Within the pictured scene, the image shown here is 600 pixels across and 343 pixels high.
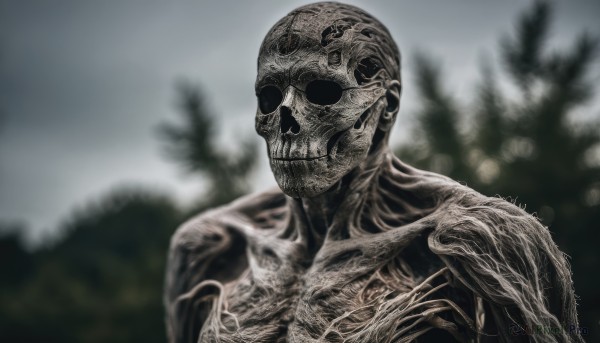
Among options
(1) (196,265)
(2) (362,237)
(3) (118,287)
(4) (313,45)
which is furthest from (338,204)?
(3) (118,287)

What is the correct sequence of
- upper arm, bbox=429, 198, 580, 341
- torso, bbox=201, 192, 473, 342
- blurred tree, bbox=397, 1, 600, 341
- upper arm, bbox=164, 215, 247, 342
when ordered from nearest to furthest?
1. upper arm, bbox=429, 198, 580, 341
2. torso, bbox=201, 192, 473, 342
3. upper arm, bbox=164, 215, 247, 342
4. blurred tree, bbox=397, 1, 600, 341

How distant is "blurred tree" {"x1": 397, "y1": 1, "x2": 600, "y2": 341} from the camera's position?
533 inches

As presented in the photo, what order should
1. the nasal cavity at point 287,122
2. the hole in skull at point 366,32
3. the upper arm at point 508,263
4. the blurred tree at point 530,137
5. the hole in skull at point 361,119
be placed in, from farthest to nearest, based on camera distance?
the blurred tree at point 530,137
the hole in skull at point 366,32
the hole in skull at point 361,119
the nasal cavity at point 287,122
the upper arm at point 508,263

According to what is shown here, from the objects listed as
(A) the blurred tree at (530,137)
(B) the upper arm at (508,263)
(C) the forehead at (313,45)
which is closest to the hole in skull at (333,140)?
(C) the forehead at (313,45)

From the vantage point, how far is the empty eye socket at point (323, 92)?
370 cm

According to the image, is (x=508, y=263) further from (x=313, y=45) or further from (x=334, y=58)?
(x=313, y=45)

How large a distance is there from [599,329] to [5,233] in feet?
66.6

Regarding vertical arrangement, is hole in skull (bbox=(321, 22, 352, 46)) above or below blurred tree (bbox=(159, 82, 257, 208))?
above

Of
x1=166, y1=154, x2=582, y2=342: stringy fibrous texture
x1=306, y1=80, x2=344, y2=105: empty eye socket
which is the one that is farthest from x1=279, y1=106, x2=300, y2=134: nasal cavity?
x1=166, y1=154, x2=582, y2=342: stringy fibrous texture

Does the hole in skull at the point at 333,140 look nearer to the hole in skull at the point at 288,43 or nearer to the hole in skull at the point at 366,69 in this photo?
the hole in skull at the point at 366,69

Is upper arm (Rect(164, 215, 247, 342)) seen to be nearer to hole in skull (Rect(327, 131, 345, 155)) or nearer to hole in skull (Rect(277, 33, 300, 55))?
hole in skull (Rect(327, 131, 345, 155))

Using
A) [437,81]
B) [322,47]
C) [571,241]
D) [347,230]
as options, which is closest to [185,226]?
[347,230]

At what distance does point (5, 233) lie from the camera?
25.0m

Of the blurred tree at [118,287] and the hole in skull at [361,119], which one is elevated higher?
the hole in skull at [361,119]
